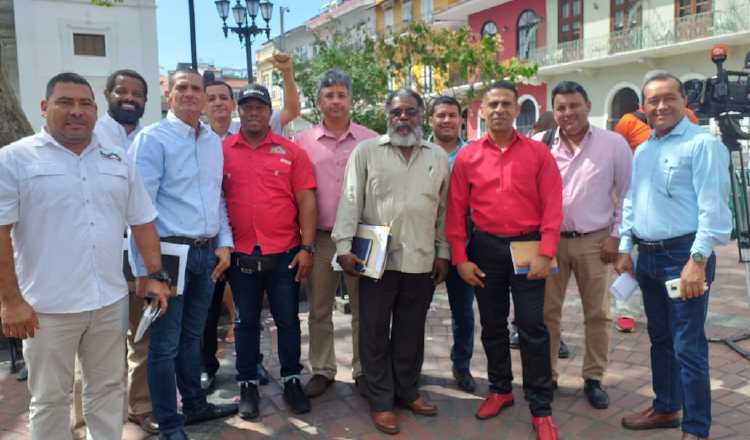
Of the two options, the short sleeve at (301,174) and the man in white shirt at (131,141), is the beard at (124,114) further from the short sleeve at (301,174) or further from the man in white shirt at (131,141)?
the short sleeve at (301,174)

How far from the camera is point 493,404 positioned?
379 centimetres

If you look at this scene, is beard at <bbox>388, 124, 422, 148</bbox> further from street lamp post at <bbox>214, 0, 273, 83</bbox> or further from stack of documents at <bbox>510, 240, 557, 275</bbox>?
street lamp post at <bbox>214, 0, 273, 83</bbox>

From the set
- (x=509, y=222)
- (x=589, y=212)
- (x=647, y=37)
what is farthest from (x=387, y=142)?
(x=647, y=37)

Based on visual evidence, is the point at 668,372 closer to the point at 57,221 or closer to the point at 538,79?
the point at 57,221

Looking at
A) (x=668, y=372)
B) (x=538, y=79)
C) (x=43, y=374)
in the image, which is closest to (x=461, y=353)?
(x=668, y=372)

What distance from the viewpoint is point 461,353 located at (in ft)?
14.1

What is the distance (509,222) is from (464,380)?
1.38m

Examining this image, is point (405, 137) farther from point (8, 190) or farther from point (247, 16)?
point (247, 16)

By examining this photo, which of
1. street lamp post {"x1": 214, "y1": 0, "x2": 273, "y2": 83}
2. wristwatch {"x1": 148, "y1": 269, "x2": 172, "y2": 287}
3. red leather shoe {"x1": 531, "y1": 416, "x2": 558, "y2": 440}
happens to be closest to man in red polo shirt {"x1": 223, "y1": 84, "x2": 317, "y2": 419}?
wristwatch {"x1": 148, "y1": 269, "x2": 172, "y2": 287}

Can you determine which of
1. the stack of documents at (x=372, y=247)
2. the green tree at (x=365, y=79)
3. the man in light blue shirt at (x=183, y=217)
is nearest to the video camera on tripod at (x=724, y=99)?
the stack of documents at (x=372, y=247)

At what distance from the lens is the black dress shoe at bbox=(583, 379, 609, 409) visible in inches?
152

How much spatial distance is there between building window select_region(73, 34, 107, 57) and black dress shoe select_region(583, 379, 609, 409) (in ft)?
100

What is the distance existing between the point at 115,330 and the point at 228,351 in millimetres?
2335

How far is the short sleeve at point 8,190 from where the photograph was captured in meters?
2.53
